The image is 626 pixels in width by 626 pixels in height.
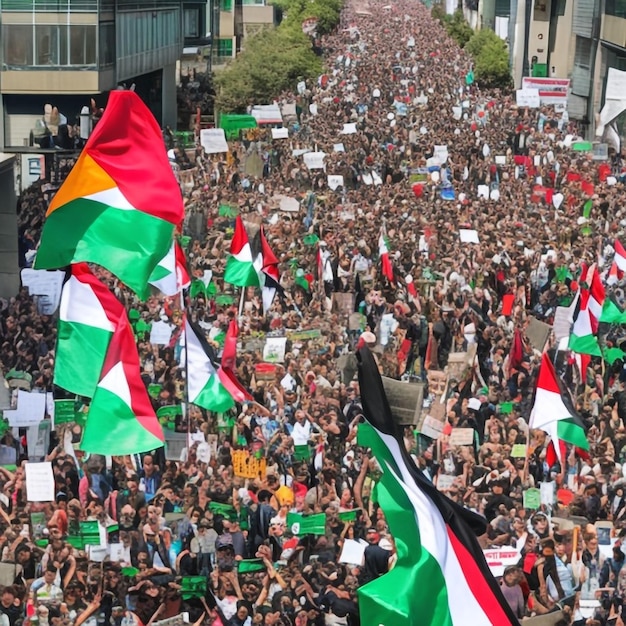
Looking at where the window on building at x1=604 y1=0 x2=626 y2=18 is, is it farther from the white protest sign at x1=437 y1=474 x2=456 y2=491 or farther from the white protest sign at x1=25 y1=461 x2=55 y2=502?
the white protest sign at x1=25 y1=461 x2=55 y2=502

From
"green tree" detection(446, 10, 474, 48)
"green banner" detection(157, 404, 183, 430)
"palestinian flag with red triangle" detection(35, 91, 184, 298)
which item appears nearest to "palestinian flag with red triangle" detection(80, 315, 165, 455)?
"palestinian flag with red triangle" detection(35, 91, 184, 298)

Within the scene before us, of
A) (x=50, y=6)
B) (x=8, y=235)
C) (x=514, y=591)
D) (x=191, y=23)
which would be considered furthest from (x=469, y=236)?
(x=191, y=23)

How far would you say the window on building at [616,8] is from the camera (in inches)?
2249

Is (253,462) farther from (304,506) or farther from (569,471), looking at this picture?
(569,471)

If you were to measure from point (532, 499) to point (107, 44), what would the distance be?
96.0 feet

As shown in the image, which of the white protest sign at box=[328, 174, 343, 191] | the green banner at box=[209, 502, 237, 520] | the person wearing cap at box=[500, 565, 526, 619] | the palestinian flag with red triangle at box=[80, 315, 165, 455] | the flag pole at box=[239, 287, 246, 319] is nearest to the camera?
the person wearing cap at box=[500, 565, 526, 619]

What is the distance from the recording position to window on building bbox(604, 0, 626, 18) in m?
57.1

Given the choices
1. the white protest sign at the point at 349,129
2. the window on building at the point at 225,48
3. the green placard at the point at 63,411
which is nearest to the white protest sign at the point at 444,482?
the green placard at the point at 63,411

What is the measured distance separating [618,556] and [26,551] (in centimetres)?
484

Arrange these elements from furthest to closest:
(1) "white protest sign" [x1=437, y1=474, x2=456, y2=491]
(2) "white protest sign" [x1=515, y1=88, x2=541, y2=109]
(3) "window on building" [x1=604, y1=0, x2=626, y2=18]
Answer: (3) "window on building" [x1=604, y1=0, x2=626, y2=18] < (2) "white protest sign" [x1=515, y1=88, x2=541, y2=109] < (1) "white protest sign" [x1=437, y1=474, x2=456, y2=491]

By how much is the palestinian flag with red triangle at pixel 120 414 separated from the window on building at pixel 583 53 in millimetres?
49355

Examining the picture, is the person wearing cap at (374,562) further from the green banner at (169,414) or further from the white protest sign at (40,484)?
the green banner at (169,414)

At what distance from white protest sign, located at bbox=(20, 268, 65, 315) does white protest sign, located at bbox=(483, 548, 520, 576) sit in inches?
490

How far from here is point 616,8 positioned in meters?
58.5
